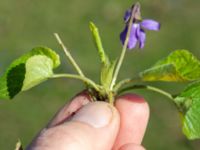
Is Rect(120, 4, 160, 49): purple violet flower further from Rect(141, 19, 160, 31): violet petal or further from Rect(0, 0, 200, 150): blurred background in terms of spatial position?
Rect(0, 0, 200, 150): blurred background

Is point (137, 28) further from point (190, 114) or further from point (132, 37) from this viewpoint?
point (190, 114)

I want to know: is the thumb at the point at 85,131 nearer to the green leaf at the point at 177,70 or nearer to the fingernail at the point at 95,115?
the fingernail at the point at 95,115

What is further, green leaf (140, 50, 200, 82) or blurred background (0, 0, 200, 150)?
blurred background (0, 0, 200, 150)

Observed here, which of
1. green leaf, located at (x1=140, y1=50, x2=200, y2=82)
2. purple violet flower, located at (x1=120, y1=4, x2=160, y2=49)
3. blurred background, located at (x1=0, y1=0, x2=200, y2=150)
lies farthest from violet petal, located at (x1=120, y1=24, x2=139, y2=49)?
blurred background, located at (x1=0, y1=0, x2=200, y2=150)

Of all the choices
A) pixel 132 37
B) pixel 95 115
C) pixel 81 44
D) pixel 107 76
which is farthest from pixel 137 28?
pixel 81 44

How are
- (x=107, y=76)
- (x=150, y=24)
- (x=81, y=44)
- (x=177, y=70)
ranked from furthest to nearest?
1. (x=81, y=44)
2. (x=150, y=24)
3. (x=107, y=76)
4. (x=177, y=70)

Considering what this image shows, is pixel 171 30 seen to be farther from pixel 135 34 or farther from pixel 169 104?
pixel 135 34
